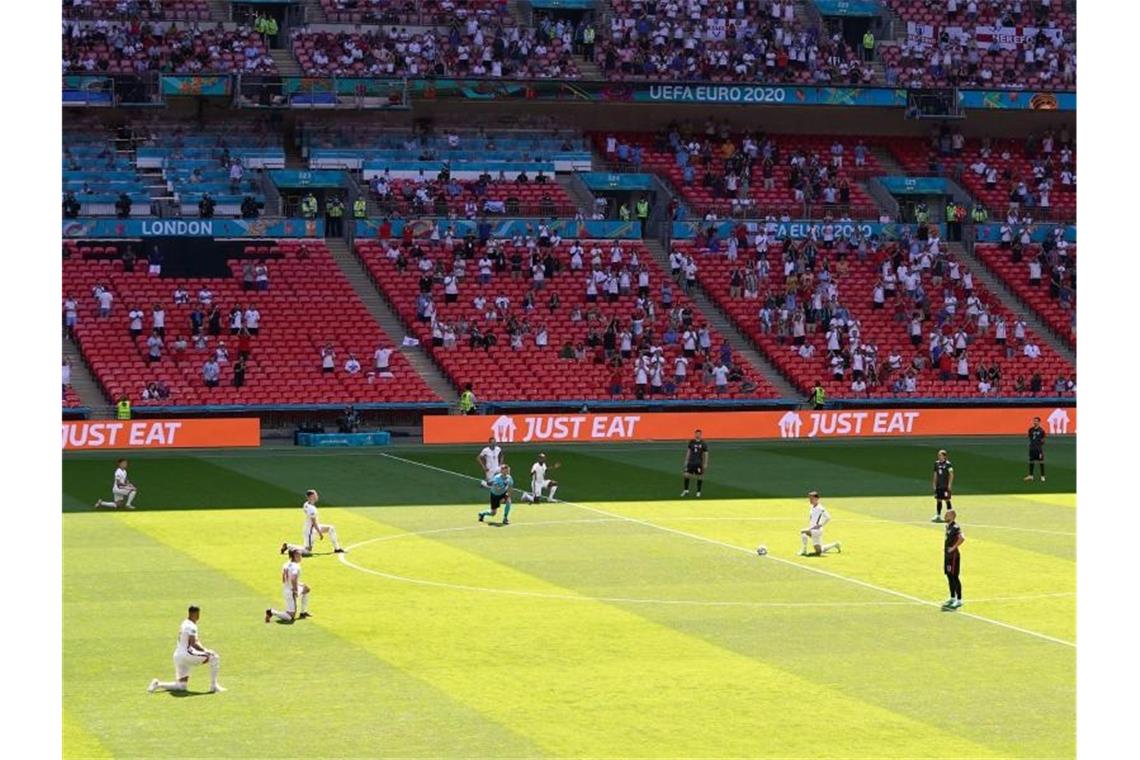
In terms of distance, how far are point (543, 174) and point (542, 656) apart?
4967 cm

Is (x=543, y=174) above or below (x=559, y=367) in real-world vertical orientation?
above

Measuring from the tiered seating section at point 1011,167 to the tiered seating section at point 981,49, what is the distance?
10.9ft

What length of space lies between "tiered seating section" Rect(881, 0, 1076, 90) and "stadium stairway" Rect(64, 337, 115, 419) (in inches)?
1437

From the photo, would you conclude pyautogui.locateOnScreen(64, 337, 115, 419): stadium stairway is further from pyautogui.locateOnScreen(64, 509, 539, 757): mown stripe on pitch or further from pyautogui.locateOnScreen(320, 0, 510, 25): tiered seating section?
pyautogui.locateOnScreen(64, 509, 539, 757): mown stripe on pitch

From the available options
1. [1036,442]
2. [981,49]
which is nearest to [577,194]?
[981,49]

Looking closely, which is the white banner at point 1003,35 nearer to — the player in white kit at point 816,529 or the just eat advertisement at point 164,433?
the just eat advertisement at point 164,433

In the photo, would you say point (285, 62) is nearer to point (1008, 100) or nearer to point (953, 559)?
point (1008, 100)

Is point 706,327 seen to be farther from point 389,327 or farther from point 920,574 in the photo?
point 920,574

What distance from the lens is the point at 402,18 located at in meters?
73.8

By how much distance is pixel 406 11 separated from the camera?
243 feet

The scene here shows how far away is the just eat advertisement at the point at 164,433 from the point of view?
53.6 metres

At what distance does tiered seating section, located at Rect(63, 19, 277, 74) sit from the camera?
6881 cm

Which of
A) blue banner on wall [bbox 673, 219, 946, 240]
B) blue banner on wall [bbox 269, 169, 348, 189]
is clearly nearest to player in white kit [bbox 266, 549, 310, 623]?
blue banner on wall [bbox 269, 169, 348, 189]
